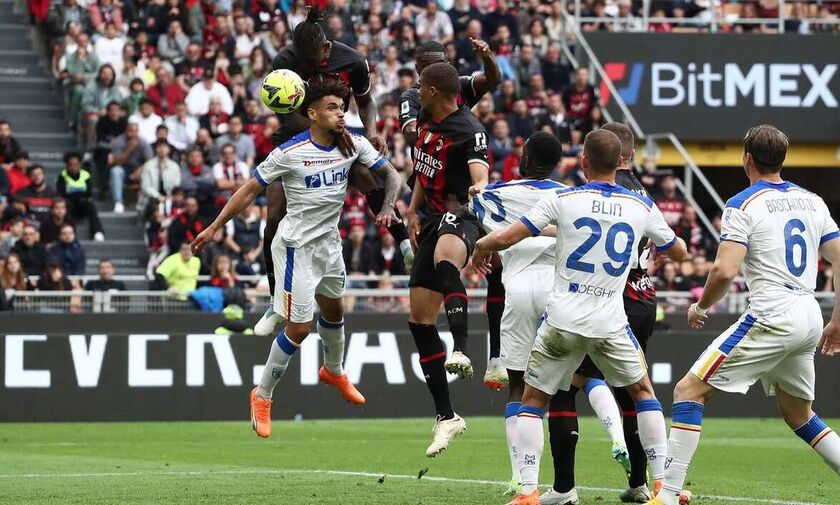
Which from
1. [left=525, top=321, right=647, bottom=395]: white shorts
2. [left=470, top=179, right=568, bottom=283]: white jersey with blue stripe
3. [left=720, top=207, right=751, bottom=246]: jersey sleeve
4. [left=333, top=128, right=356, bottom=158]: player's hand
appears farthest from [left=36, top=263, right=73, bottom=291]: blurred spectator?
[left=720, top=207, right=751, bottom=246]: jersey sleeve

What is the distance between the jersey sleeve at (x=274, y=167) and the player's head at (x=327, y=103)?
0.40 meters

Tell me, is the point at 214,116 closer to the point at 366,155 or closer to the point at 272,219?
the point at 272,219

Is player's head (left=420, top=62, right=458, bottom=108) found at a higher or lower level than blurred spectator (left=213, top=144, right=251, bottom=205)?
higher

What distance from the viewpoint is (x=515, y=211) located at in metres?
10.4

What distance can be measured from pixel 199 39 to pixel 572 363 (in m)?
17.5

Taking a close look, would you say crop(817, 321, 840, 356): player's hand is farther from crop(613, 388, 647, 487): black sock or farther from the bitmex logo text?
the bitmex logo text

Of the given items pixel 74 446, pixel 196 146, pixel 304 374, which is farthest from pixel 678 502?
pixel 196 146

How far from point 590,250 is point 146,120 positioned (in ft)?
51.2

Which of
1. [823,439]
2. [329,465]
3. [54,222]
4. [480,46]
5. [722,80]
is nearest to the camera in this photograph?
[823,439]

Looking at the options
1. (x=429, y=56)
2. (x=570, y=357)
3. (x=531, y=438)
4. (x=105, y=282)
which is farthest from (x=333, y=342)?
(x=105, y=282)

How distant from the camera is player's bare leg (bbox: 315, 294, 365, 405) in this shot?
12.7m

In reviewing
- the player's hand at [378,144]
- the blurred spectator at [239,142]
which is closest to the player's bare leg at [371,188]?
the player's hand at [378,144]

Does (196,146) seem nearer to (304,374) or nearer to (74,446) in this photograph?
(304,374)

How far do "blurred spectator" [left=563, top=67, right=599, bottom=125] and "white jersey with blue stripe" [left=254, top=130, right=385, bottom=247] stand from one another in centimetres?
1419
